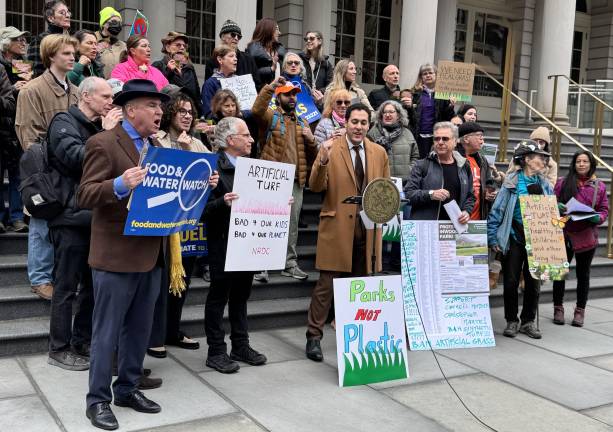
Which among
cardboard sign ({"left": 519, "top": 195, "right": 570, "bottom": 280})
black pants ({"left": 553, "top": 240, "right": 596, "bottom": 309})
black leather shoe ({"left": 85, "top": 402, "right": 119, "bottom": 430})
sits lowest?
black leather shoe ({"left": 85, "top": 402, "right": 119, "bottom": 430})

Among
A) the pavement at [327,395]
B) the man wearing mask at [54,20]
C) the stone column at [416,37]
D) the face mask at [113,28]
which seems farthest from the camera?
the stone column at [416,37]

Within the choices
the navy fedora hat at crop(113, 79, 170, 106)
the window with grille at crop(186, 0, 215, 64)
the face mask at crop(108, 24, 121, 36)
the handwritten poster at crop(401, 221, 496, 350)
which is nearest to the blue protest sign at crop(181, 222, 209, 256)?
the navy fedora hat at crop(113, 79, 170, 106)

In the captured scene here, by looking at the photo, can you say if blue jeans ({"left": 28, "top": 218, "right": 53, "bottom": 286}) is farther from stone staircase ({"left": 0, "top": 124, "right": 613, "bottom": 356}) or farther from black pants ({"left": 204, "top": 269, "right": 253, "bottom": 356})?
black pants ({"left": 204, "top": 269, "right": 253, "bottom": 356})

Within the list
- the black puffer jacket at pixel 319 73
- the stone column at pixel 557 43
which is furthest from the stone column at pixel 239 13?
the stone column at pixel 557 43

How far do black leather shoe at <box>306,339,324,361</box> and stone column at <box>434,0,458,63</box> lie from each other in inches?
494

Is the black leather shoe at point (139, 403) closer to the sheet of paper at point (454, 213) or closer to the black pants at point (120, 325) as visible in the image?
the black pants at point (120, 325)

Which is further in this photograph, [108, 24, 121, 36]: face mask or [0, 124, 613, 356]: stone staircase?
[108, 24, 121, 36]: face mask

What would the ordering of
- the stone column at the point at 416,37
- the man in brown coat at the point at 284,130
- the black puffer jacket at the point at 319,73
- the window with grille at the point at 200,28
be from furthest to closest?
the window with grille at the point at 200,28
the stone column at the point at 416,37
the black puffer jacket at the point at 319,73
the man in brown coat at the point at 284,130

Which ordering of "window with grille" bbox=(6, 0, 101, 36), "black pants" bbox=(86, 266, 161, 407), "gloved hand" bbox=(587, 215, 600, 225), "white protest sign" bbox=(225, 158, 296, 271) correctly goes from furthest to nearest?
"window with grille" bbox=(6, 0, 101, 36) < "gloved hand" bbox=(587, 215, 600, 225) < "white protest sign" bbox=(225, 158, 296, 271) < "black pants" bbox=(86, 266, 161, 407)

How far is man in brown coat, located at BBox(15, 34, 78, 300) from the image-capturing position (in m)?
5.20

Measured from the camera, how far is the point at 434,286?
5.97 m

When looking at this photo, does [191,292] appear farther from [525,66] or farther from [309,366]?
[525,66]

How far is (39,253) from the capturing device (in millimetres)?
5363

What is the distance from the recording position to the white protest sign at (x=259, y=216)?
454 cm
